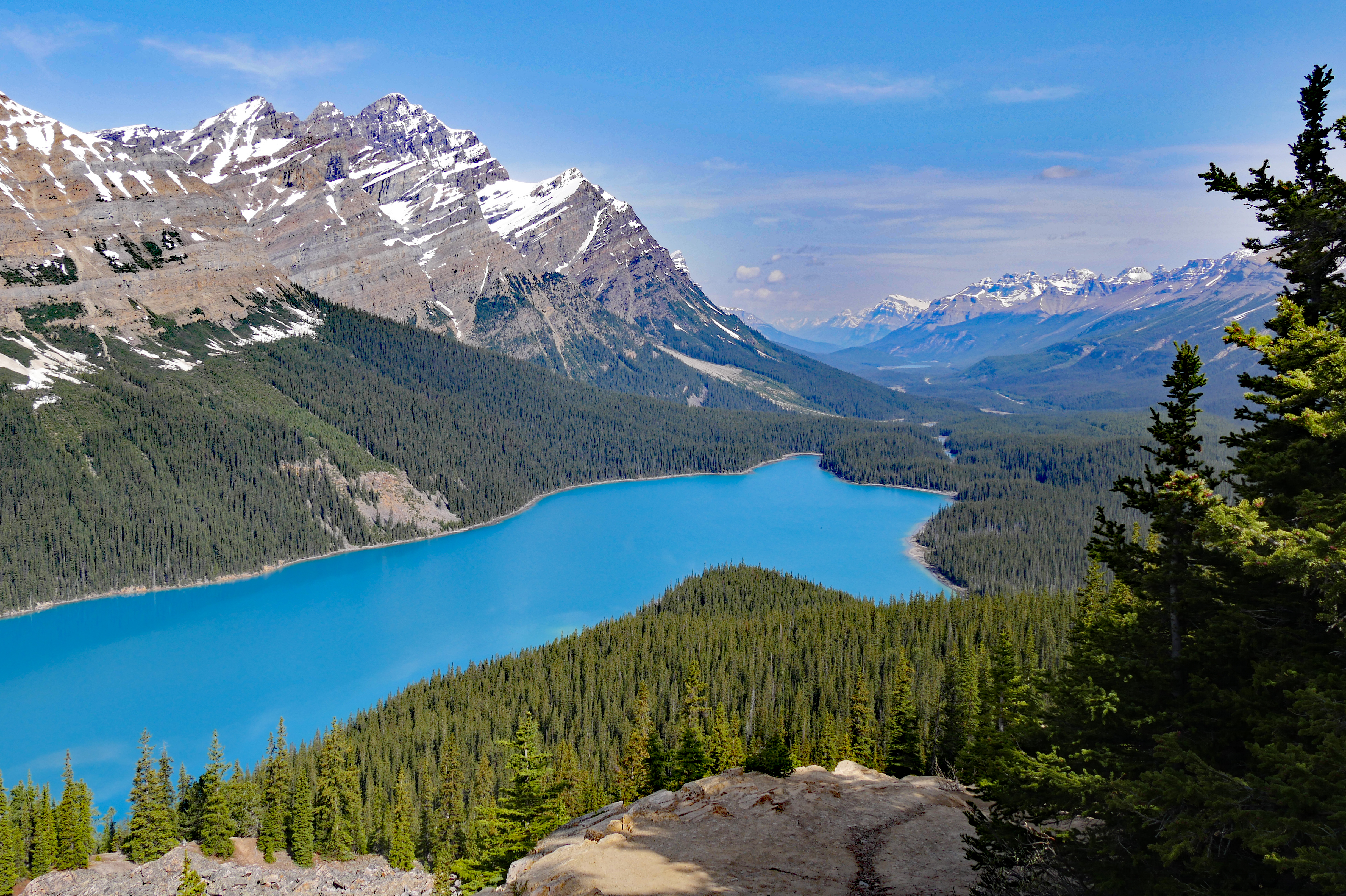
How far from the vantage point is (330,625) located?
11106cm

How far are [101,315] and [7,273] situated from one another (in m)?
18.5

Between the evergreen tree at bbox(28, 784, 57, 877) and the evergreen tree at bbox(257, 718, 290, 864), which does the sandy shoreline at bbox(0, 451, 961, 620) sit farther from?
the evergreen tree at bbox(257, 718, 290, 864)

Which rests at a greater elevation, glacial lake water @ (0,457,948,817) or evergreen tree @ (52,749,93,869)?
evergreen tree @ (52,749,93,869)

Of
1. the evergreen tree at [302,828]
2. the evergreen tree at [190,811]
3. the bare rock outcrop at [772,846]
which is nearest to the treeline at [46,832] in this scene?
the evergreen tree at [190,811]

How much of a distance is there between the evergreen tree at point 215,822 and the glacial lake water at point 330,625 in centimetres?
2269

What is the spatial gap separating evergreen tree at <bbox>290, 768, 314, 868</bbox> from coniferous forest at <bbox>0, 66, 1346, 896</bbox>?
0.67ft

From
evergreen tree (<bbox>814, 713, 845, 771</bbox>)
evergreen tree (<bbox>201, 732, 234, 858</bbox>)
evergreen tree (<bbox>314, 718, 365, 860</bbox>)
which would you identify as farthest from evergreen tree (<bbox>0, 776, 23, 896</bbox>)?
evergreen tree (<bbox>814, 713, 845, 771</bbox>)

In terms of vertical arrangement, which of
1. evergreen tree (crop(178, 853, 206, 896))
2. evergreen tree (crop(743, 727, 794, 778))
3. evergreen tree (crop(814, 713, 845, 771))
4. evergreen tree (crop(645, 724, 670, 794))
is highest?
evergreen tree (crop(743, 727, 794, 778))

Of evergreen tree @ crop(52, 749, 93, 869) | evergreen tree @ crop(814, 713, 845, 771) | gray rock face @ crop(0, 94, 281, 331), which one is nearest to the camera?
evergreen tree @ crop(52, 749, 93, 869)

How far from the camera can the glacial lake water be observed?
7788 cm

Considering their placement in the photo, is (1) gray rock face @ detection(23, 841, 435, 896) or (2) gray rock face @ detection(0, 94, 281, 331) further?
(2) gray rock face @ detection(0, 94, 281, 331)

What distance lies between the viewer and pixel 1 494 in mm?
125812

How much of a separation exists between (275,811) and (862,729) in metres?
39.9

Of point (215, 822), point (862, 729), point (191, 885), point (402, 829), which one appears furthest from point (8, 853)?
point (862, 729)
